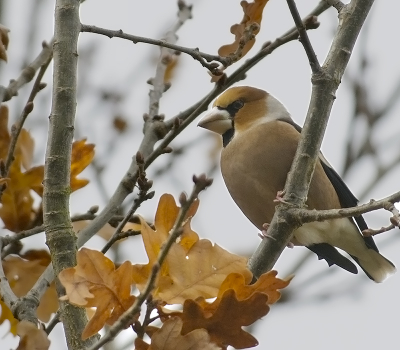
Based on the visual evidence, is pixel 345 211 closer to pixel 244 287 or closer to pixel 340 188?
pixel 244 287

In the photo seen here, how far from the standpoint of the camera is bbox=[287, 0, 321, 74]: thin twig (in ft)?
6.09

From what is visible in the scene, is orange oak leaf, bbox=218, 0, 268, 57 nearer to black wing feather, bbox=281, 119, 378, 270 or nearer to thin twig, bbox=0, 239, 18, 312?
thin twig, bbox=0, 239, 18, 312

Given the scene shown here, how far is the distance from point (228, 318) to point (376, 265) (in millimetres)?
2685

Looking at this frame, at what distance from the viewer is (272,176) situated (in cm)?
328

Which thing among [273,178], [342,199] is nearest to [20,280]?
[273,178]

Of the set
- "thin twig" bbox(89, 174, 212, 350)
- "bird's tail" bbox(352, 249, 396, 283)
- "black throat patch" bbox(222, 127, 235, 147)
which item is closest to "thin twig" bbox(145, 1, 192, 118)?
"black throat patch" bbox(222, 127, 235, 147)

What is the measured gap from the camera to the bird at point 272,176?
3320mm

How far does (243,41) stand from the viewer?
2191 mm

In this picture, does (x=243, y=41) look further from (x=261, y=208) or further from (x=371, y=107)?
(x=371, y=107)

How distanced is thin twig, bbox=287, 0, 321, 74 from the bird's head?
1.63 metres

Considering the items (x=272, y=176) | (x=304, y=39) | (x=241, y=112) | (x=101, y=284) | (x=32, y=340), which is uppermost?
(x=241, y=112)

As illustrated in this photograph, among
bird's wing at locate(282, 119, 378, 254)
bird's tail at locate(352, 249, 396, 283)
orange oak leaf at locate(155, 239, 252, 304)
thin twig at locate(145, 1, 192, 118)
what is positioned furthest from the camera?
bird's tail at locate(352, 249, 396, 283)

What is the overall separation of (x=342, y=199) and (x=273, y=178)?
0.55 m

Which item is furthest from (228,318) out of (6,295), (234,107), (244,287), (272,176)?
(234,107)
